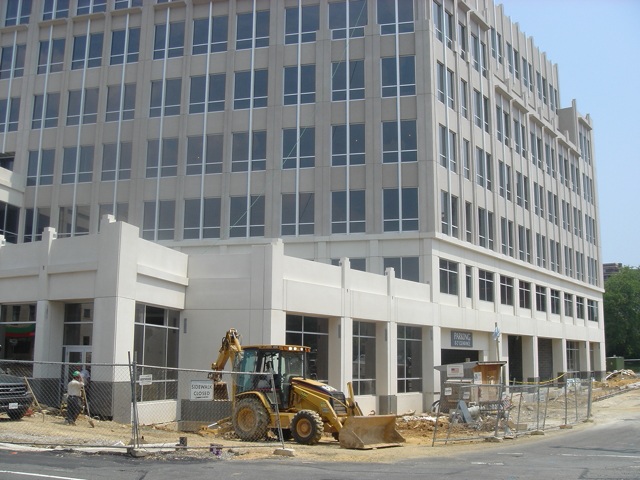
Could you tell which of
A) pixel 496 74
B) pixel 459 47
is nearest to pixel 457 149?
pixel 459 47

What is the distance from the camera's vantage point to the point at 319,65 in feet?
129

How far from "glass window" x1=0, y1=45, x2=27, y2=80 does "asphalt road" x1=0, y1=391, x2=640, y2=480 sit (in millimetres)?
35019

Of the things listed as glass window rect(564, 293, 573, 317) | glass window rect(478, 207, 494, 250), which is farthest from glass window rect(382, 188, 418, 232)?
glass window rect(564, 293, 573, 317)

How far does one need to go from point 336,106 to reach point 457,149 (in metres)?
7.29

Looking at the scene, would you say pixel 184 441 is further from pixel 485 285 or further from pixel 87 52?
pixel 87 52

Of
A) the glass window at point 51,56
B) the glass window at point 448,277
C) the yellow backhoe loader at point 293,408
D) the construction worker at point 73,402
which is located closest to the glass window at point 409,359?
the glass window at point 448,277

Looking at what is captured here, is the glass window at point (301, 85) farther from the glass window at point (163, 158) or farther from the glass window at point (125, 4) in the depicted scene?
the glass window at point (125, 4)

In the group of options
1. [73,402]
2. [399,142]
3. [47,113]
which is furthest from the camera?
[47,113]

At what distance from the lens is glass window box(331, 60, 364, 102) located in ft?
128

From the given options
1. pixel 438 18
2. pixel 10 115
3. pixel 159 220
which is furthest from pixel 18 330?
pixel 438 18

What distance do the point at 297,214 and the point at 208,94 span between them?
897 centimetres

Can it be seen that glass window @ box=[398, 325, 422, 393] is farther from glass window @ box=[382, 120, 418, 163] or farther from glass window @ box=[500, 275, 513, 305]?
glass window @ box=[500, 275, 513, 305]

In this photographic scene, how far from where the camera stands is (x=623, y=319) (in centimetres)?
9106

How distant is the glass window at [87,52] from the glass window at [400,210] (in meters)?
19.4
